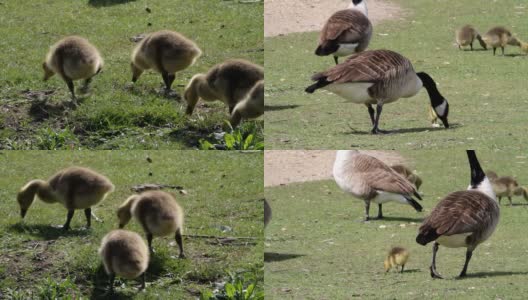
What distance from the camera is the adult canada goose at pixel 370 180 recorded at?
12.3 meters

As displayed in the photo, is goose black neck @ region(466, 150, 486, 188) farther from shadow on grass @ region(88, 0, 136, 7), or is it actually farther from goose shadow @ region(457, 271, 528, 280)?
shadow on grass @ region(88, 0, 136, 7)

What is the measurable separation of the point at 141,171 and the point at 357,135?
8.11 feet

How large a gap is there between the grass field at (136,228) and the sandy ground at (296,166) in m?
2.43

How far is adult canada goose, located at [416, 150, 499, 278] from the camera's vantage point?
9.20 m

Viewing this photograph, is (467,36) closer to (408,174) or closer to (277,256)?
(408,174)

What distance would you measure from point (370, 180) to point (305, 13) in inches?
340

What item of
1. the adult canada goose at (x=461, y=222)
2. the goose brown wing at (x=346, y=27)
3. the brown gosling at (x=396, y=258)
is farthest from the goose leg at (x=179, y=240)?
the goose brown wing at (x=346, y=27)

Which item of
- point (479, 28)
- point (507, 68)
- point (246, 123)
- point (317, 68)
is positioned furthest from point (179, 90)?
point (479, 28)

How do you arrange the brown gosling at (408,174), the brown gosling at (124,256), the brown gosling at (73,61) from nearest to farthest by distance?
the brown gosling at (124,256)
the brown gosling at (73,61)
the brown gosling at (408,174)

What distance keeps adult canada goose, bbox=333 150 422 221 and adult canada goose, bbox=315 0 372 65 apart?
1.52m

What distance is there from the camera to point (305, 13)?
20.5m

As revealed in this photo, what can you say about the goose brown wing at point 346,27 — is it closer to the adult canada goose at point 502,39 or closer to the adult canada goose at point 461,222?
the adult canada goose at point 502,39

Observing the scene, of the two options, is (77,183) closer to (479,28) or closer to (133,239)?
(133,239)

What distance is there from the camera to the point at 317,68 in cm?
1534
